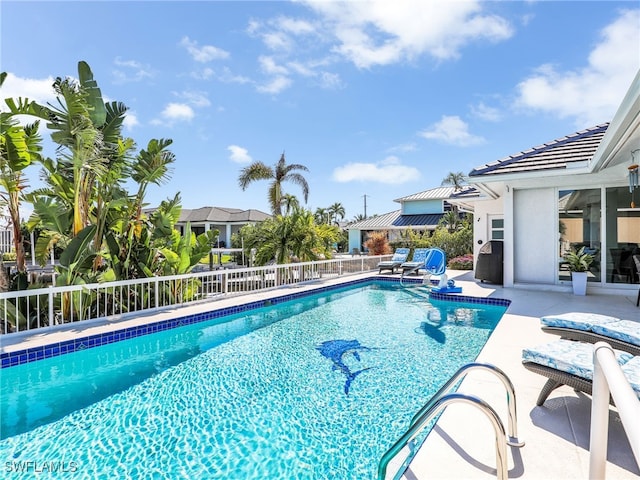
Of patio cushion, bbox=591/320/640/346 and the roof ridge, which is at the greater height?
the roof ridge

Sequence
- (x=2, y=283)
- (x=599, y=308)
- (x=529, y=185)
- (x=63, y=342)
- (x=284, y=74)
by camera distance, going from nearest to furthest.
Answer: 1. (x=63, y=342)
2. (x=2, y=283)
3. (x=599, y=308)
4. (x=529, y=185)
5. (x=284, y=74)

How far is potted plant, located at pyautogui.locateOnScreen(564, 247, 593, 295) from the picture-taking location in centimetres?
946

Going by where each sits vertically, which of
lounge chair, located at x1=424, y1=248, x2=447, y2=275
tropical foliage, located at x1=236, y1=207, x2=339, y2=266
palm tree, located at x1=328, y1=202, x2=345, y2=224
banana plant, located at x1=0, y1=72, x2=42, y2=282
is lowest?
lounge chair, located at x1=424, y1=248, x2=447, y2=275

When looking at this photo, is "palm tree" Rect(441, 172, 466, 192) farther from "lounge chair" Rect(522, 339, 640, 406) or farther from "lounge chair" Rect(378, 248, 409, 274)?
"lounge chair" Rect(522, 339, 640, 406)

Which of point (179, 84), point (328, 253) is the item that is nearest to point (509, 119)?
point (328, 253)

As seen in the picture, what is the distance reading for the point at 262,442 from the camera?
3621 mm

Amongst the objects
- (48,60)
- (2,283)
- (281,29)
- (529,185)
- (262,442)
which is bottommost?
(262,442)

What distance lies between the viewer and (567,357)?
10.8 ft

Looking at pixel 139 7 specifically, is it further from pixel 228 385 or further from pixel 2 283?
pixel 228 385

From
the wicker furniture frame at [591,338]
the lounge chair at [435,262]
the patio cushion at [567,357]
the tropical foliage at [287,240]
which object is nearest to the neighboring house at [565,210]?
the lounge chair at [435,262]

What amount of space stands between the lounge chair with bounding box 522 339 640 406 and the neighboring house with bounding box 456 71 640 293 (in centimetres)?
644

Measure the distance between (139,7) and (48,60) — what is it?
2525mm

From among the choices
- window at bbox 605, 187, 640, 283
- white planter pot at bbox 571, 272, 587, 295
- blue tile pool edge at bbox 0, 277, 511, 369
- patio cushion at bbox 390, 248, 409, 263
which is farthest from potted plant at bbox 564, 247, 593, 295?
patio cushion at bbox 390, 248, 409, 263

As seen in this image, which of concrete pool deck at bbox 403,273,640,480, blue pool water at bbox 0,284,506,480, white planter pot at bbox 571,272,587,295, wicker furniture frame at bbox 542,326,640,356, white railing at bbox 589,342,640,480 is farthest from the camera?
white planter pot at bbox 571,272,587,295
